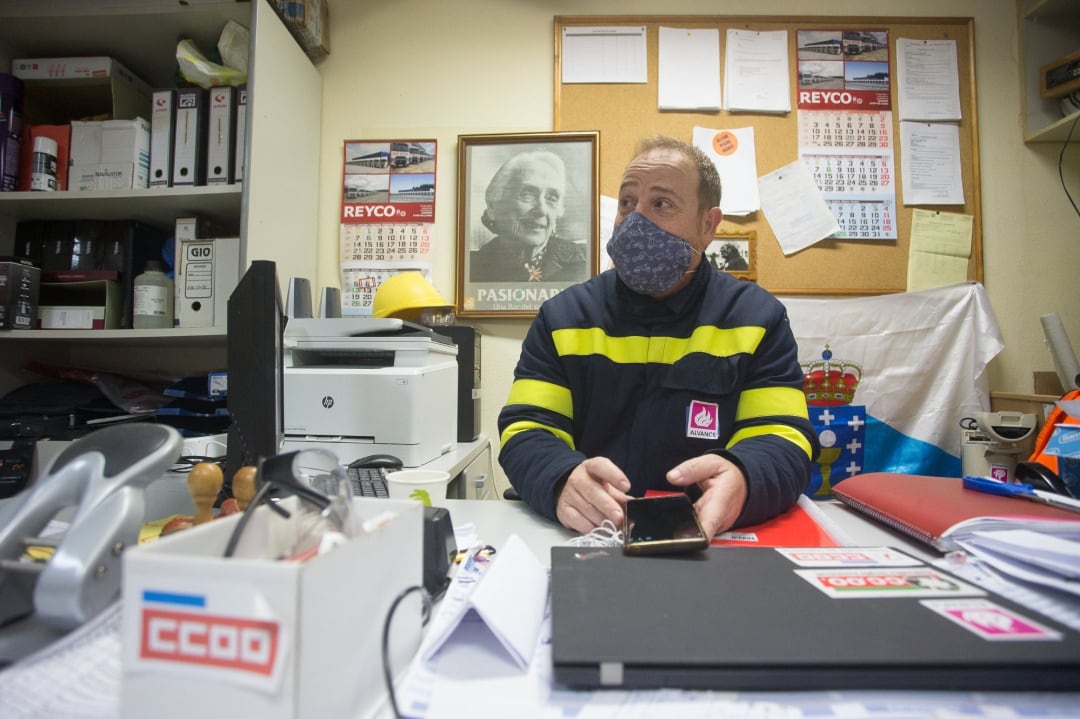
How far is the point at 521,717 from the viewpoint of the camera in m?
0.33

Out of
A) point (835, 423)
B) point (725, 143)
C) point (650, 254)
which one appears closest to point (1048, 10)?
point (725, 143)

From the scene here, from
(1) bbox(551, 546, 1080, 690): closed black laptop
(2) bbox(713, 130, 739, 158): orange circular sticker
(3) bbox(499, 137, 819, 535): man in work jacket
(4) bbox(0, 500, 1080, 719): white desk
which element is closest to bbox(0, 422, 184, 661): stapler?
(4) bbox(0, 500, 1080, 719): white desk

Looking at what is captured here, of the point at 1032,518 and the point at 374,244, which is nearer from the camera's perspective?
the point at 1032,518

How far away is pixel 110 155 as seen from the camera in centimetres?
157

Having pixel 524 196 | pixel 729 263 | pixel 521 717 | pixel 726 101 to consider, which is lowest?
pixel 521 717

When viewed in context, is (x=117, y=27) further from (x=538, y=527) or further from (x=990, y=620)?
(x=990, y=620)

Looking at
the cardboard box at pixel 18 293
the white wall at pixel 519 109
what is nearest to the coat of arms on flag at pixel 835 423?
the white wall at pixel 519 109

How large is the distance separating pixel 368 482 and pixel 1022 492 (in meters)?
0.96

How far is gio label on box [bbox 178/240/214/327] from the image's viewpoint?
154cm

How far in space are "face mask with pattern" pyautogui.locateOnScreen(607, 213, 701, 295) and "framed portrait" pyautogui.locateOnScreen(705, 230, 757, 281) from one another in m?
0.82

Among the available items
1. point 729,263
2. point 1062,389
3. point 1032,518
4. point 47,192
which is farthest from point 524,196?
point 1062,389

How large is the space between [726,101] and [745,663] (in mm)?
1963

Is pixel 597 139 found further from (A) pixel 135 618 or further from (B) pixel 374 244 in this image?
(A) pixel 135 618

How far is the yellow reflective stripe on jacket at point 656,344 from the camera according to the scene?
1.02m
